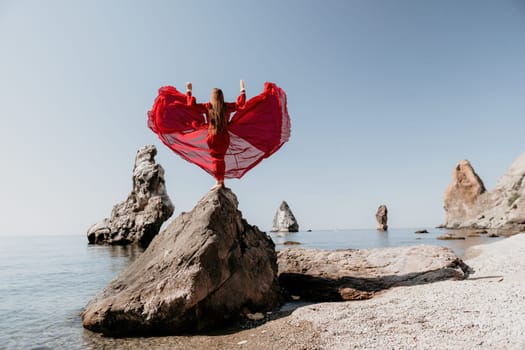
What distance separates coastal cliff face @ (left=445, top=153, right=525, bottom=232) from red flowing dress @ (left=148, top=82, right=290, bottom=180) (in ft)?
141

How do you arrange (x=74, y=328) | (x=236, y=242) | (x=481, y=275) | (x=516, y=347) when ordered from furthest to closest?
(x=481, y=275) < (x=236, y=242) < (x=74, y=328) < (x=516, y=347)

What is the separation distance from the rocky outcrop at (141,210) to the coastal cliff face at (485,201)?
142ft

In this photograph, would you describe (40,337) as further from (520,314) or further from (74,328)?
(520,314)

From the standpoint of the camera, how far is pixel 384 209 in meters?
76.9

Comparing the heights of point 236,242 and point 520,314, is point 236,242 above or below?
above

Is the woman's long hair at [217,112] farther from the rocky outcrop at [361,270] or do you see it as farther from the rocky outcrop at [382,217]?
the rocky outcrop at [382,217]

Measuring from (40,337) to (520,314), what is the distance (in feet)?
26.4

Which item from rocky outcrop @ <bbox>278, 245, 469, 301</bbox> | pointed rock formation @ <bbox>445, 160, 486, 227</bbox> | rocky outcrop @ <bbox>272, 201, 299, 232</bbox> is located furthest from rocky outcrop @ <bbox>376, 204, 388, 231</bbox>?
rocky outcrop @ <bbox>278, 245, 469, 301</bbox>

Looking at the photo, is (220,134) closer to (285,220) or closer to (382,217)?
(382,217)

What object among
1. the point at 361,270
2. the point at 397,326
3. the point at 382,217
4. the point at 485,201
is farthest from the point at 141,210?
the point at 485,201

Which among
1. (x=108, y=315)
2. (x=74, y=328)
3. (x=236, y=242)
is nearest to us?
(x=108, y=315)

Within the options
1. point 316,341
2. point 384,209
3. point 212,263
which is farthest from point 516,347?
point 384,209

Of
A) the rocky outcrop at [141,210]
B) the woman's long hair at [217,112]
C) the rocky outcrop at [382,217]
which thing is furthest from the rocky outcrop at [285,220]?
the woman's long hair at [217,112]

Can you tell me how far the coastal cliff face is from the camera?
150 ft
